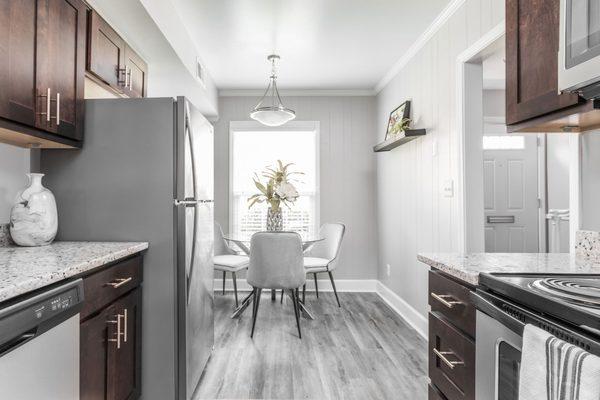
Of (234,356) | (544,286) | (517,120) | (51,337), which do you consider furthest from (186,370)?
(517,120)

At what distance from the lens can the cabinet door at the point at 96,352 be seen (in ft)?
4.70

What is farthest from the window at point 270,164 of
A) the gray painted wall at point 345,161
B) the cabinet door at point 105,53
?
the cabinet door at point 105,53

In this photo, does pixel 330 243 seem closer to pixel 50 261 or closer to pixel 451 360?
pixel 451 360

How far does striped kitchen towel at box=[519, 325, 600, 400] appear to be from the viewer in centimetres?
78

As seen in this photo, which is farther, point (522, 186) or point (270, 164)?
point (270, 164)

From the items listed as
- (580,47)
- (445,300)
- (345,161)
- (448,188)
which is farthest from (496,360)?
(345,161)

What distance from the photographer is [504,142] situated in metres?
4.23

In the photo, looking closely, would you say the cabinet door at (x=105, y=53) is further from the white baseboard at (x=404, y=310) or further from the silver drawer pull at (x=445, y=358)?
the white baseboard at (x=404, y=310)

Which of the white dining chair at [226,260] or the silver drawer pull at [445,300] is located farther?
the white dining chair at [226,260]

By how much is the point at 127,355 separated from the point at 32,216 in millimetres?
786

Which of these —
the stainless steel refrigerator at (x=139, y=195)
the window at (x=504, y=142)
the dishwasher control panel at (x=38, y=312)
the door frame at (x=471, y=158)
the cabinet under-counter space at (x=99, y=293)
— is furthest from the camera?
the window at (x=504, y=142)

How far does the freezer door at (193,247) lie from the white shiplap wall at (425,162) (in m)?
1.76

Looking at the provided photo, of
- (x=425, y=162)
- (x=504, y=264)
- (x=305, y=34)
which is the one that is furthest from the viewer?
(x=425, y=162)

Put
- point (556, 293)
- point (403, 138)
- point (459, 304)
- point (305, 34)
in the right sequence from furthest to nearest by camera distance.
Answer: point (403, 138), point (305, 34), point (459, 304), point (556, 293)
